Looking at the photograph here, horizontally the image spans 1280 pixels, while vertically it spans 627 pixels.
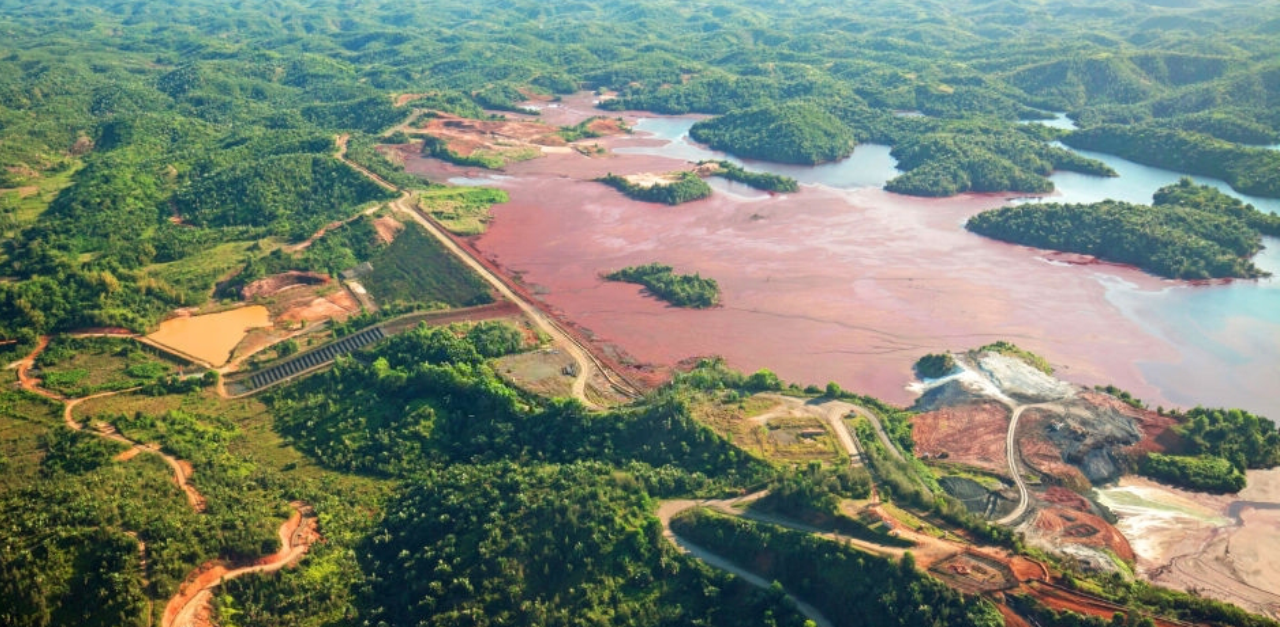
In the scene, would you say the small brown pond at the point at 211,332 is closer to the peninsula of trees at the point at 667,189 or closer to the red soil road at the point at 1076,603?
the peninsula of trees at the point at 667,189

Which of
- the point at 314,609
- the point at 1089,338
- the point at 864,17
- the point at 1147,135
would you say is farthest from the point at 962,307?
the point at 864,17

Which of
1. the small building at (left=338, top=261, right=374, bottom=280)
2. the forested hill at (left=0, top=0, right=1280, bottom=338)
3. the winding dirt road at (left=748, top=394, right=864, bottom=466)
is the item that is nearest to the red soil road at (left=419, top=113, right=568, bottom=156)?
the forested hill at (left=0, top=0, right=1280, bottom=338)

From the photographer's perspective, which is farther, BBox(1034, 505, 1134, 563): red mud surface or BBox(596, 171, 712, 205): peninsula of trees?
BBox(596, 171, 712, 205): peninsula of trees

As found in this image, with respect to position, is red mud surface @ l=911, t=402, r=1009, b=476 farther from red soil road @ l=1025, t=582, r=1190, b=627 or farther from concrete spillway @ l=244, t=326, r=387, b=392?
concrete spillway @ l=244, t=326, r=387, b=392

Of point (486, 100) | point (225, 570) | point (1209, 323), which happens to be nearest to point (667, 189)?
point (1209, 323)

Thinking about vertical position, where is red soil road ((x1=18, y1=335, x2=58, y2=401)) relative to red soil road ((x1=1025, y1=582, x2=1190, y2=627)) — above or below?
below

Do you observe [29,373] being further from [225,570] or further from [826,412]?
[826,412]
